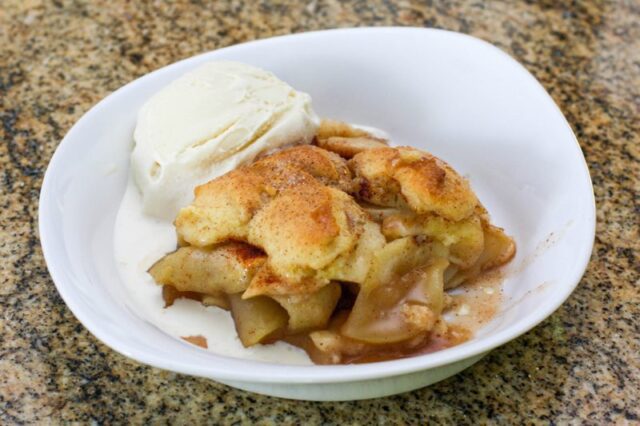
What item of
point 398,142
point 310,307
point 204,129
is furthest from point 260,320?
point 398,142

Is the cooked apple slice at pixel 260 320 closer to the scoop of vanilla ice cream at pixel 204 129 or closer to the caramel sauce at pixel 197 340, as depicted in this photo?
the caramel sauce at pixel 197 340

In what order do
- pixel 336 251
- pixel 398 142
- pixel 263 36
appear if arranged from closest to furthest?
pixel 336 251
pixel 398 142
pixel 263 36

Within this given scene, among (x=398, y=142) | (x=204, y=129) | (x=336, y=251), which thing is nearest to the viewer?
(x=336, y=251)

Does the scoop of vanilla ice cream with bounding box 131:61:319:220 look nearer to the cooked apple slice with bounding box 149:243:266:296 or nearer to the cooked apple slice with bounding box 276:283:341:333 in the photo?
the cooked apple slice with bounding box 149:243:266:296

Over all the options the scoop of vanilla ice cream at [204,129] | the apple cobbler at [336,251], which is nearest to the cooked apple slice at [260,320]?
the apple cobbler at [336,251]

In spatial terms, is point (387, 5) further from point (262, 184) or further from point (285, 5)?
point (262, 184)

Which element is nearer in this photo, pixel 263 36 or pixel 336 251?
pixel 336 251

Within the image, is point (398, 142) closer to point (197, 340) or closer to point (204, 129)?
point (204, 129)

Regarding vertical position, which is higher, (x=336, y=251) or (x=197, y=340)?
(x=336, y=251)
